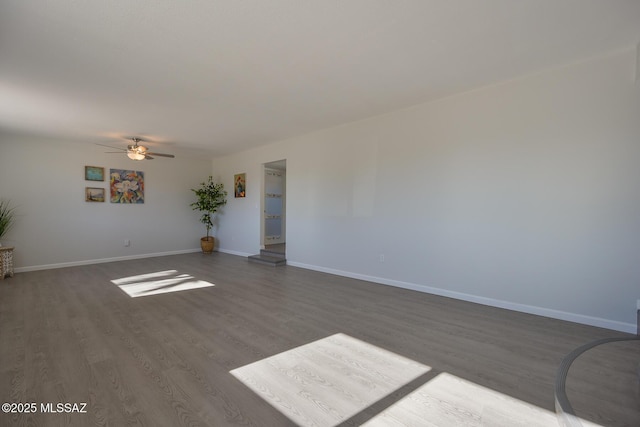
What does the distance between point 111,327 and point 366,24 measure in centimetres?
376

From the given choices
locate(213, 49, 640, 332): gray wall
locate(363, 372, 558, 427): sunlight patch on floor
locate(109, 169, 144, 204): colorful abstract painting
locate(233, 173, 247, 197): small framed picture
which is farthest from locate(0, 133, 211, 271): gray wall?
locate(363, 372, 558, 427): sunlight patch on floor

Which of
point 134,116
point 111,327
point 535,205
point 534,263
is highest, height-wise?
point 134,116

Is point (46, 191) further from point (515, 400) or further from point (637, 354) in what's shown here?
point (637, 354)

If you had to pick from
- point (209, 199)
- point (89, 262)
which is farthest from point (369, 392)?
point (209, 199)

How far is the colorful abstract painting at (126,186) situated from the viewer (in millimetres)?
6629

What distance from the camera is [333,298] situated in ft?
12.8

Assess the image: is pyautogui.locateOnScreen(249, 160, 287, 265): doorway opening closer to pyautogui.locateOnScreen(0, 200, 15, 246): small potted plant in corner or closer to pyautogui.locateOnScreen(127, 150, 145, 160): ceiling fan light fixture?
pyautogui.locateOnScreen(127, 150, 145, 160): ceiling fan light fixture

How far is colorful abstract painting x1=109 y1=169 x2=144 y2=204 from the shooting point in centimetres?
663

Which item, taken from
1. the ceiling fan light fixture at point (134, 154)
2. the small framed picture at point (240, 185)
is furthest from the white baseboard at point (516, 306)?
the ceiling fan light fixture at point (134, 154)

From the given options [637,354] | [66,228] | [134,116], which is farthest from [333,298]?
[66,228]

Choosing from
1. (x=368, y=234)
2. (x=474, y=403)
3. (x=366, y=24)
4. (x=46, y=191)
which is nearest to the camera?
(x=474, y=403)

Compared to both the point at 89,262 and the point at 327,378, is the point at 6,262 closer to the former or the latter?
the point at 89,262

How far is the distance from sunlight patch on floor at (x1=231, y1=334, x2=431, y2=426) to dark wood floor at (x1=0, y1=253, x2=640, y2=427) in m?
0.09

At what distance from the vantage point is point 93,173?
6.32m
